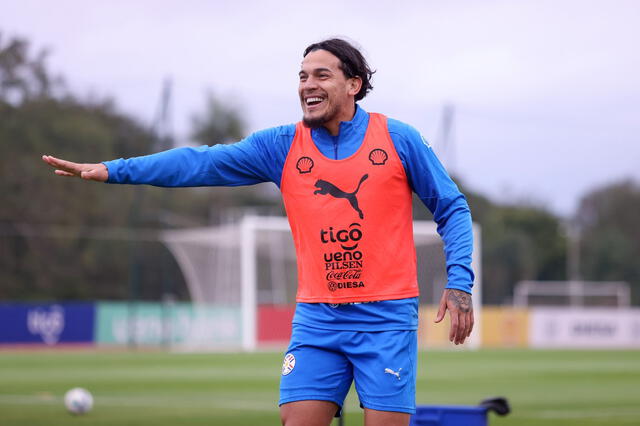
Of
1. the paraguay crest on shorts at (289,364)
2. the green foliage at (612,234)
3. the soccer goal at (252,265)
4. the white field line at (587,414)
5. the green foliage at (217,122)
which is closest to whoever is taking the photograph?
the paraguay crest on shorts at (289,364)

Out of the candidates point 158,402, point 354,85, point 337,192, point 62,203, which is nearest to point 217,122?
point 62,203

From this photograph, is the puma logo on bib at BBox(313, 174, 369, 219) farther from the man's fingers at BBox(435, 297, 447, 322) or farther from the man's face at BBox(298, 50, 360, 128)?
the man's fingers at BBox(435, 297, 447, 322)

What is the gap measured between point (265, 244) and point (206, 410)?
20817mm

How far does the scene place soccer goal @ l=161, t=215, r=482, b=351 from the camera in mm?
32094

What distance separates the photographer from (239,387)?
16672 millimetres

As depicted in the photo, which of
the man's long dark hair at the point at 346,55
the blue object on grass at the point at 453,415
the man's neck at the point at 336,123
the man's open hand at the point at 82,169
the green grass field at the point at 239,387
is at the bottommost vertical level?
A: the green grass field at the point at 239,387

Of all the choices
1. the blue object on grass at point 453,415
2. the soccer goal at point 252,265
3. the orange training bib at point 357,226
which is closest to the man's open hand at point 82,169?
the orange training bib at point 357,226

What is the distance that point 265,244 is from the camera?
33531 millimetres

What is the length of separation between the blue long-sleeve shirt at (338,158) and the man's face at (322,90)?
8 centimetres

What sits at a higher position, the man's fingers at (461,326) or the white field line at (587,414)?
the man's fingers at (461,326)

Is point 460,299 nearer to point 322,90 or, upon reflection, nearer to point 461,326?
point 461,326

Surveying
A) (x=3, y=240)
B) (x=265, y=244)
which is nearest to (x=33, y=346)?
(x=3, y=240)

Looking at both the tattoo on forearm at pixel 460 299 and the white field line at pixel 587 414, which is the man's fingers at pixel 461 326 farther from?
the white field line at pixel 587 414

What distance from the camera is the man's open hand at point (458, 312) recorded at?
4781 mm
